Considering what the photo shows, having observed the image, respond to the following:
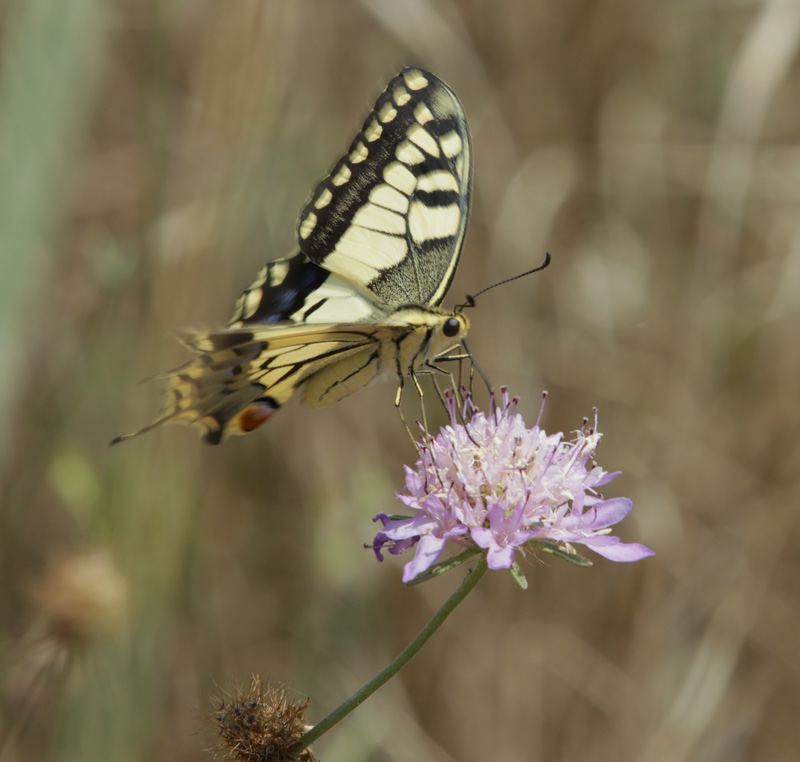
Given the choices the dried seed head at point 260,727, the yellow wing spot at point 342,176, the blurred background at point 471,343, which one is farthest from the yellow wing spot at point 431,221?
the dried seed head at point 260,727

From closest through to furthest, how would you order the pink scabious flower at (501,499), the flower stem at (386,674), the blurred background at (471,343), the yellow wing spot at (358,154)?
the flower stem at (386,674), the pink scabious flower at (501,499), the yellow wing spot at (358,154), the blurred background at (471,343)

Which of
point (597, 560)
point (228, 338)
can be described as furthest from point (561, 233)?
point (228, 338)

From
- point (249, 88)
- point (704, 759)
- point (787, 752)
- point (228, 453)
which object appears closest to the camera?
point (249, 88)

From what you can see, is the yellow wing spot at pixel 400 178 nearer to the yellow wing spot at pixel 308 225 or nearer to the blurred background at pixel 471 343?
the yellow wing spot at pixel 308 225

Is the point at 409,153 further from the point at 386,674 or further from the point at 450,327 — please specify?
the point at 386,674

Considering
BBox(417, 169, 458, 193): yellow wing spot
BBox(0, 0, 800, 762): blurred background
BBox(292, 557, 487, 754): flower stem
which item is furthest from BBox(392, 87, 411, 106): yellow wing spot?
BBox(292, 557, 487, 754): flower stem

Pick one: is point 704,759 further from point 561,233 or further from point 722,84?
point 722,84
